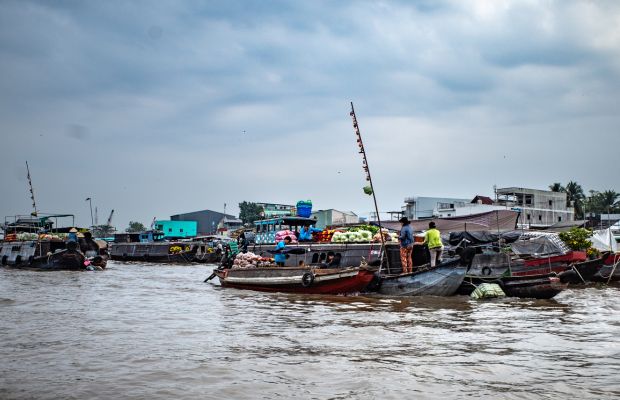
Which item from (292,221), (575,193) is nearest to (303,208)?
(292,221)

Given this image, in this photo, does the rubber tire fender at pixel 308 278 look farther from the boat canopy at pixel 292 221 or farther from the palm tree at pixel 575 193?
the palm tree at pixel 575 193

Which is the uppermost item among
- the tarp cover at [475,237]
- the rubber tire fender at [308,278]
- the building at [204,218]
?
the building at [204,218]

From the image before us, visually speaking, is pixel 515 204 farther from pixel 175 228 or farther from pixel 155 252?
pixel 175 228

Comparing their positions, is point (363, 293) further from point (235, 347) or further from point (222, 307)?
point (235, 347)

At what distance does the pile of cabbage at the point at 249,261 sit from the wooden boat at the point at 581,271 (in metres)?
11.1

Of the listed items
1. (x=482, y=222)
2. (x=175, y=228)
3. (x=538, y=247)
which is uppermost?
(x=175, y=228)

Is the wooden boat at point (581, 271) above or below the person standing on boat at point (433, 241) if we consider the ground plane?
below

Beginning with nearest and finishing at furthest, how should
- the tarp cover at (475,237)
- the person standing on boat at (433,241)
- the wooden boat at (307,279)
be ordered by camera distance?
the wooden boat at (307,279) → the person standing on boat at (433,241) → the tarp cover at (475,237)

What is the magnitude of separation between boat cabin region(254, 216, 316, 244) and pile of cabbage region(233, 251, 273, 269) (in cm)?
234

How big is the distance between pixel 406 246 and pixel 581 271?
31.1ft

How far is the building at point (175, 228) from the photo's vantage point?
62.7 meters

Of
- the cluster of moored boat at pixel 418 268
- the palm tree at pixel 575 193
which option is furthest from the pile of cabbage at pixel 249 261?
the palm tree at pixel 575 193

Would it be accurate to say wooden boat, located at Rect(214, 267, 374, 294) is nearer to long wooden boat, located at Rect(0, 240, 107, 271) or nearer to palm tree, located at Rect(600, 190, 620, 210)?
long wooden boat, located at Rect(0, 240, 107, 271)

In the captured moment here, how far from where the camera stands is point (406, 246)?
1612 cm
